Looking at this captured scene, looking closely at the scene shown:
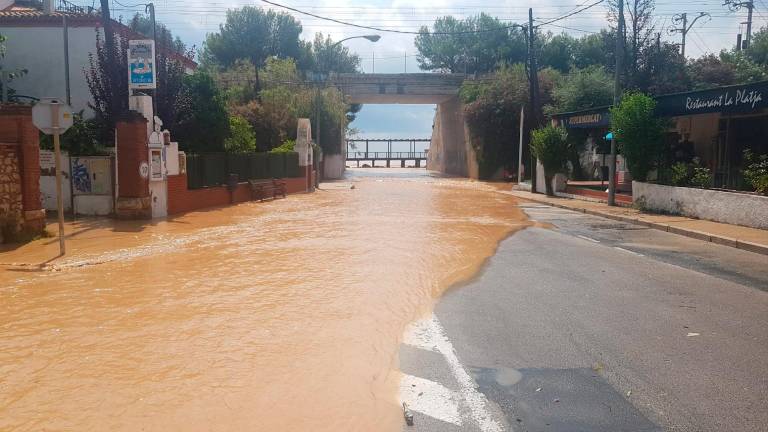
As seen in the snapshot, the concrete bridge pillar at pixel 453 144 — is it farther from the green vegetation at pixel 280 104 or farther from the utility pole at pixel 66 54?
the utility pole at pixel 66 54

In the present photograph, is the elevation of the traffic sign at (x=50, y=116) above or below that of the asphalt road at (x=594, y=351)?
above

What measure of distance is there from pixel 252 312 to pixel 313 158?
2879 centimetres

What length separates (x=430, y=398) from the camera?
4.91 metres

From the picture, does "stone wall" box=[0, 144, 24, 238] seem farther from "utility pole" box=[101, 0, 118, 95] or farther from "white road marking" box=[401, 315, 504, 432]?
"white road marking" box=[401, 315, 504, 432]

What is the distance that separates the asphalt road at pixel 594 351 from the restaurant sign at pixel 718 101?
27.8 feet

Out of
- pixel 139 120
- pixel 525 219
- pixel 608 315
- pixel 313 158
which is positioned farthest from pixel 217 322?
pixel 313 158

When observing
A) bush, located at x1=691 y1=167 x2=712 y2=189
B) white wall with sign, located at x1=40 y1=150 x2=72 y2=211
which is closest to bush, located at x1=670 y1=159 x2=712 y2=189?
bush, located at x1=691 y1=167 x2=712 y2=189

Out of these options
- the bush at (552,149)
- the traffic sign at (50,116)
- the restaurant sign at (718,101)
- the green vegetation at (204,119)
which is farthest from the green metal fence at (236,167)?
the restaurant sign at (718,101)

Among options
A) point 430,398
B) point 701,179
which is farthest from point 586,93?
point 430,398

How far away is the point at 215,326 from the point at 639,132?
18.0m

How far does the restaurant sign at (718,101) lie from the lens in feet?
56.3

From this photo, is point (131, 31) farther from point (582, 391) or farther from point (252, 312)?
point (582, 391)

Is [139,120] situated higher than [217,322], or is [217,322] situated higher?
[139,120]

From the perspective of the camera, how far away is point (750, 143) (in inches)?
866
